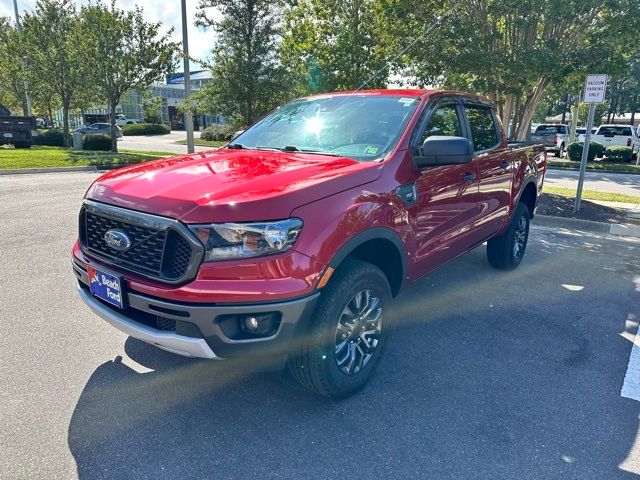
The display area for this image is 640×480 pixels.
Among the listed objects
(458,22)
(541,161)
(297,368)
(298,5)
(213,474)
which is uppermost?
(298,5)

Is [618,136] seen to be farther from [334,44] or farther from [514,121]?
[334,44]

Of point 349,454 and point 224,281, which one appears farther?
point 349,454

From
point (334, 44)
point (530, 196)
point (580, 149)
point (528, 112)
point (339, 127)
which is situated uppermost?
point (334, 44)

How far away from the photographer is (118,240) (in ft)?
8.43

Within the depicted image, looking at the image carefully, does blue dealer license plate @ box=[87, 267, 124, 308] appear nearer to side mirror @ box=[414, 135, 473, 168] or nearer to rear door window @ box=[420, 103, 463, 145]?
side mirror @ box=[414, 135, 473, 168]

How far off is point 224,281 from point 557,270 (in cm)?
483

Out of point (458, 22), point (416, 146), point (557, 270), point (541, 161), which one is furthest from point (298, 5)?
point (416, 146)

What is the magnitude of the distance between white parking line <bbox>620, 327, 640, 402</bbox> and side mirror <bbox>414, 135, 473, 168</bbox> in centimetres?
188

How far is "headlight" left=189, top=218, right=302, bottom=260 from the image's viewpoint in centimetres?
229

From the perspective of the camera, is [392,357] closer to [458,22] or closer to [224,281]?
[224,281]

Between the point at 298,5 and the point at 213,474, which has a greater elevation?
the point at 298,5

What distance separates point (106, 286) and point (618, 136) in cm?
2652

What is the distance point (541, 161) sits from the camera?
600cm

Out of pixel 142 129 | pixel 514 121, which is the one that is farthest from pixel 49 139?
pixel 514 121
